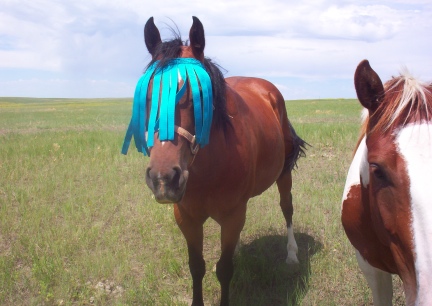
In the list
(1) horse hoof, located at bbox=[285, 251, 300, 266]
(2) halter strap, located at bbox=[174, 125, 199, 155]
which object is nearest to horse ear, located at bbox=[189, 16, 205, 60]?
(2) halter strap, located at bbox=[174, 125, 199, 155]

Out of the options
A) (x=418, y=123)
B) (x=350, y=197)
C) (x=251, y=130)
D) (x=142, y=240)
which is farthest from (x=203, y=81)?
(x=142, y=240)

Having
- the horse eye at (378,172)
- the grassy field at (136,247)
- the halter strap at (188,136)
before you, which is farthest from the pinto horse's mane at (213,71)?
the grassy field at (136,247)

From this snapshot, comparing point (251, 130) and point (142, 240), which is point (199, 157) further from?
point (142, 240)

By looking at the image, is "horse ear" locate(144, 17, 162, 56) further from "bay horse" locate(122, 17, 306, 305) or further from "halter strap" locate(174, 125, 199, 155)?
"halter strap" locate(174, 125, 199, 155)

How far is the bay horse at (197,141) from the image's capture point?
98.6 inches

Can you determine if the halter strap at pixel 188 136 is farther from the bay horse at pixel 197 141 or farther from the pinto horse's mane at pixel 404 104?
the pinto horse's mane at pixel 404 104

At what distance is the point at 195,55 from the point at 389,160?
1724 mm

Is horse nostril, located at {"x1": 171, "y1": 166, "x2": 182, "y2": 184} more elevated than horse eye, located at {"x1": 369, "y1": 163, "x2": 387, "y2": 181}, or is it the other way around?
horse eye, located at {"x1": 369, "y1": 163, "x2": 387, "y2": 181}

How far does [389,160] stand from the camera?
182 centimetres

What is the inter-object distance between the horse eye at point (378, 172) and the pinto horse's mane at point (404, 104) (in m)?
0.18

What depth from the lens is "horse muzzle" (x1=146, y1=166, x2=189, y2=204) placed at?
235 centimetres

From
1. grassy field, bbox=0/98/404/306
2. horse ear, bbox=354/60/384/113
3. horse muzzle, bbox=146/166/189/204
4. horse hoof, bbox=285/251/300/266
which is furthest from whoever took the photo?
horse hoof, bbox=285/251/300/266

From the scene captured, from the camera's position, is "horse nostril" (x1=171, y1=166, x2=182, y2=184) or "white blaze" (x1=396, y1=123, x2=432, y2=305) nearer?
"white blaze" (x1=396, y1=123, x2=432, y2=305)

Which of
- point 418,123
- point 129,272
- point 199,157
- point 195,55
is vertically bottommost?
point 129,272
